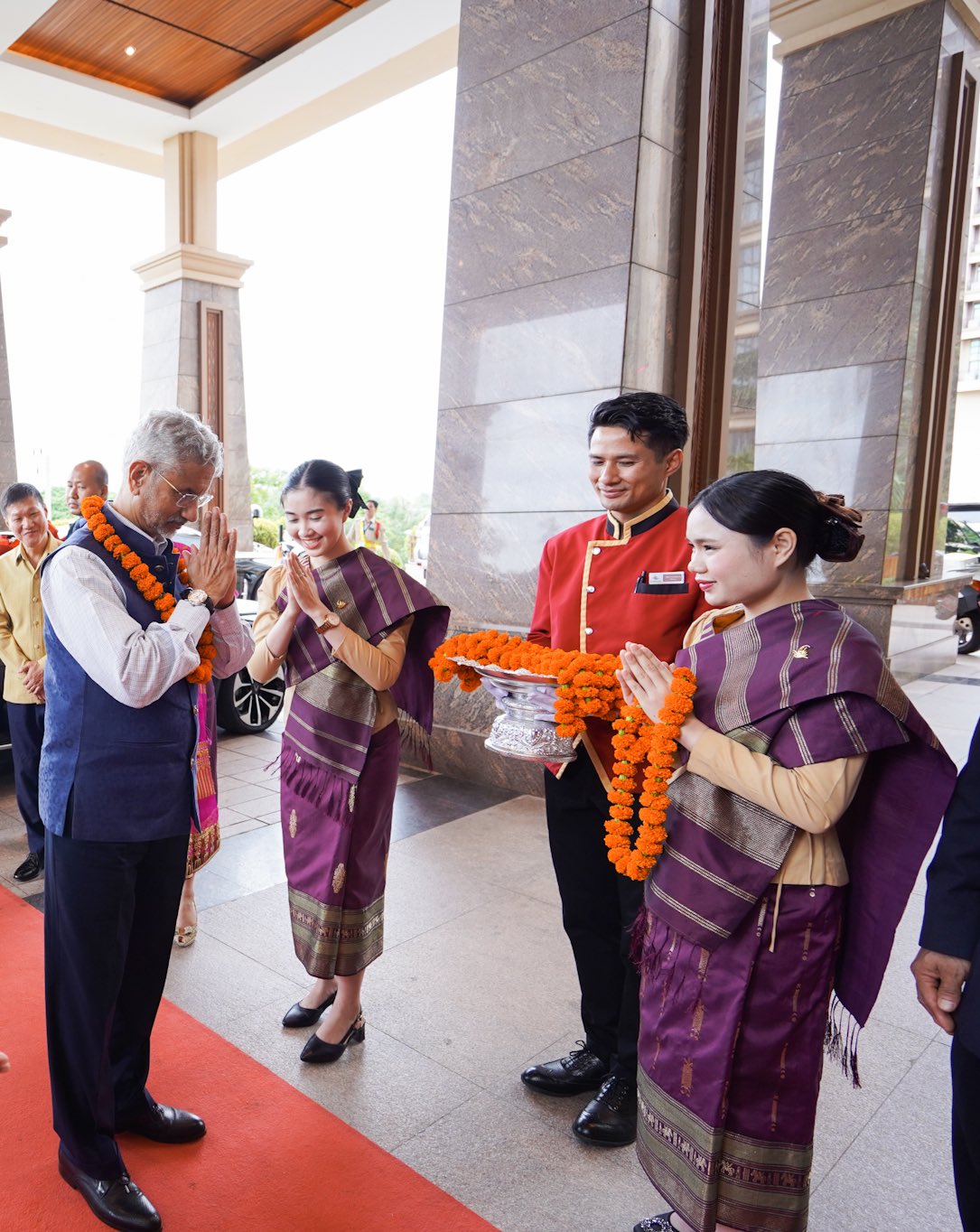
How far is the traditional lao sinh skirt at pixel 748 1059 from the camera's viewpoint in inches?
61.8

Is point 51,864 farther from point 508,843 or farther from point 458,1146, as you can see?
point 508,843

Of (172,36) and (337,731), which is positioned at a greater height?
(172,36)

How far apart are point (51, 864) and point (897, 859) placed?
1711 millimetres

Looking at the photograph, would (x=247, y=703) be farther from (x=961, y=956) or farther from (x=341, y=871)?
(x=961, y=956)

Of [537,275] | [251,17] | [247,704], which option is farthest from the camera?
[251,17]

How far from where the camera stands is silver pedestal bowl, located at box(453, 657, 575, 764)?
76.1 inches

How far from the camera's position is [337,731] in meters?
2.48

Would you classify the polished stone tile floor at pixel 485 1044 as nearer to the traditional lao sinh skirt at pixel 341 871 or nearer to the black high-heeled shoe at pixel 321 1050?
the black high-heeled shoe at pixel 321 1050

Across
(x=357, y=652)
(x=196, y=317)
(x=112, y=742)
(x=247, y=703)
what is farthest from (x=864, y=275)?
(x=112, y=742)

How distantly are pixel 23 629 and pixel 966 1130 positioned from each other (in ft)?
12.5

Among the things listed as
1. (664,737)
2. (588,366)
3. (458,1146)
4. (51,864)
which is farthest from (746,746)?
(588,366)

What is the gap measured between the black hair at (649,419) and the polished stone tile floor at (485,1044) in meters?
1.71

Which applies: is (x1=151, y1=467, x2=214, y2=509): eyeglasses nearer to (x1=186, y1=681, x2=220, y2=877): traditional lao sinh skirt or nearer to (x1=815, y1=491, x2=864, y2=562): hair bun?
(x1=186, y1=681, x2=220, y2=877): traditional lao sinh skirt

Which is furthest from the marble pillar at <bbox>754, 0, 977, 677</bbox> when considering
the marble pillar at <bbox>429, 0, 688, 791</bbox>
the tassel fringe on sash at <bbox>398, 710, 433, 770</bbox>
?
the tassel fringe on sash at <bbox>398, 710, 433, 770</bbox>
